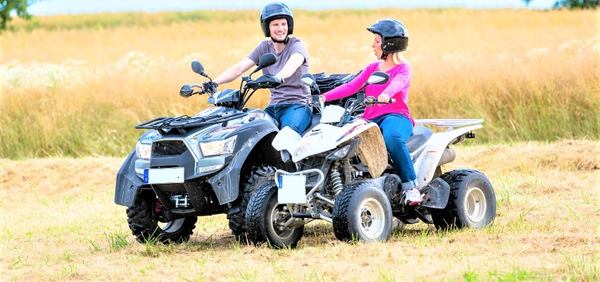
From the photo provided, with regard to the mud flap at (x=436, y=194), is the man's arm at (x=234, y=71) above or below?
above

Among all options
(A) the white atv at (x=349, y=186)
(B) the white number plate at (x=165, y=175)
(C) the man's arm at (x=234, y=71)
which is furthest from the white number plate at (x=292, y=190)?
(C) the man's arm at (x=234, y=71)

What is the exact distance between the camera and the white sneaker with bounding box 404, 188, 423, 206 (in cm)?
891

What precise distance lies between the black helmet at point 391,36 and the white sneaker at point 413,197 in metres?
1.05

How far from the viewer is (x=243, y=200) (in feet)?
28.1

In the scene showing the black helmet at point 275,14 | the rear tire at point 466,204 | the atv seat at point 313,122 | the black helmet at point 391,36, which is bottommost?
the rear tire at point 466,204

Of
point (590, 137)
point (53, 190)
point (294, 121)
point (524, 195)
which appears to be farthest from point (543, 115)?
point (294, 121)

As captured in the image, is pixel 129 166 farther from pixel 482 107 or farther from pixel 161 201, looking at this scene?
pixel 482 107

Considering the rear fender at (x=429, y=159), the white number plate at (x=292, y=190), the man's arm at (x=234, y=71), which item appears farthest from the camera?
the man's arm at (x=234, y=71)

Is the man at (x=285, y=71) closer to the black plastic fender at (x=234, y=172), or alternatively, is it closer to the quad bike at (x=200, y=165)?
the quad bike at (x=200, y=165)

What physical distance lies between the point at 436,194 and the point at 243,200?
5.17ft

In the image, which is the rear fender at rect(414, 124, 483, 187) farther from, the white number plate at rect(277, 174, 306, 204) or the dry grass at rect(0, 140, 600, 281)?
the white number plate at rect(277, 174, 306, 204)

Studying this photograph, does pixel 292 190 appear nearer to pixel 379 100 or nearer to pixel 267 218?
pixel 267 218

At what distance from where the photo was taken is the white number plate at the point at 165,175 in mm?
8492

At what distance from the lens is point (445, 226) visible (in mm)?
9469
